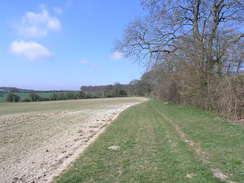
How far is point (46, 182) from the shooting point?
2.92m

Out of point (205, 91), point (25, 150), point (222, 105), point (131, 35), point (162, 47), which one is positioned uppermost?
point (131, 35)

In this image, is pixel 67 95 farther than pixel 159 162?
Yes

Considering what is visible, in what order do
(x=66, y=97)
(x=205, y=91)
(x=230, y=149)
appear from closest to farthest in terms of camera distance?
(x=230, y=149) < (x=205, y=91) < (x=66, y=97)

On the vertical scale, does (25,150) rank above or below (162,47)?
below

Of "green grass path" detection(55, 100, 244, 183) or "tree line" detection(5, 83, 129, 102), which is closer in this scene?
"green grass path" detection(55, 100, 244, 183)

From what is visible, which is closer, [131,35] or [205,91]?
[205,91]

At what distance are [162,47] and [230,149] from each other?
38.8 feet

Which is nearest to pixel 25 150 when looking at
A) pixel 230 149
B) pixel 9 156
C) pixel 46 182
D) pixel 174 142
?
pixel 9 156

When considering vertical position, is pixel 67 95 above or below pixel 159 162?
above

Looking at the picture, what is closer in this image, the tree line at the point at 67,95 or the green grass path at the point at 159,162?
the green grass path at the point at 159,162

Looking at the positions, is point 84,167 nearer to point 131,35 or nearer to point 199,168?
point 199,168

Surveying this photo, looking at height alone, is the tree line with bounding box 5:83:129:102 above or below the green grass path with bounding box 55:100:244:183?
above

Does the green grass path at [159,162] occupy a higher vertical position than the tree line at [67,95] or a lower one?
lower

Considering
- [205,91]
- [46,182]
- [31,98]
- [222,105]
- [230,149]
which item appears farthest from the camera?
[31,98]
